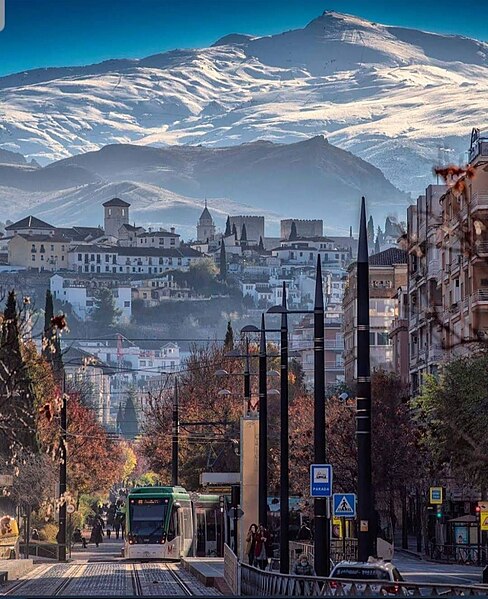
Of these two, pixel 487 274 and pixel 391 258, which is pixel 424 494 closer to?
pixel 487 274

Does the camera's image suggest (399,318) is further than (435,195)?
Yes

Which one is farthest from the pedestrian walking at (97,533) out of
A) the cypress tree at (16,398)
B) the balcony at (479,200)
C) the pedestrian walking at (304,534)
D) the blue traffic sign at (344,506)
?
the blue traffic sign at (344,506)

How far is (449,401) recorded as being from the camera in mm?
71062

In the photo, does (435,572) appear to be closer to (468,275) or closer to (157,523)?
(157,523)

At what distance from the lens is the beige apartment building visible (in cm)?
16600

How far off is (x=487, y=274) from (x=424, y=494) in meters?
12.4

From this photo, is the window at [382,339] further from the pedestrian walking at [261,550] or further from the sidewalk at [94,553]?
the pedestrian walking at [261,550]

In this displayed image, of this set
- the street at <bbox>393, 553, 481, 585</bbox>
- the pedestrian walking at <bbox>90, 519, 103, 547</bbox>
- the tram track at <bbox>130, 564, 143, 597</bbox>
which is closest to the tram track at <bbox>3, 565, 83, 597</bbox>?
the tram track at <bbox>130, 564, 143, 597</bbox>

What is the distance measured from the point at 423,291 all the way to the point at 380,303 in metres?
51.5

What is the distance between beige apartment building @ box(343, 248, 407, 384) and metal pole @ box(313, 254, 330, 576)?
384ft

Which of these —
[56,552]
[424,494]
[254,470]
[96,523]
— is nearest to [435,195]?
[424,494]

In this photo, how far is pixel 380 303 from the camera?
172125mm

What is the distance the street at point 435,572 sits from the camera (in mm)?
55097

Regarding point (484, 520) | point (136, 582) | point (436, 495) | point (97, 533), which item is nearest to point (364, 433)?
point (136, 582)
